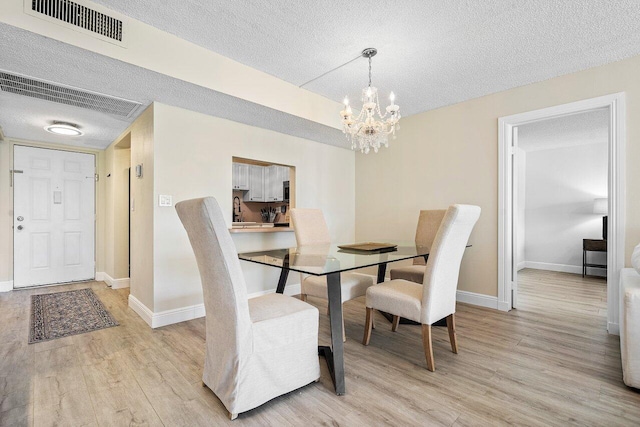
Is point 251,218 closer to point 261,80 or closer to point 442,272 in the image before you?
point 261,80

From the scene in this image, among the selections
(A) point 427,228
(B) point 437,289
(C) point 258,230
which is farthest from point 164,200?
(A) point 427,228

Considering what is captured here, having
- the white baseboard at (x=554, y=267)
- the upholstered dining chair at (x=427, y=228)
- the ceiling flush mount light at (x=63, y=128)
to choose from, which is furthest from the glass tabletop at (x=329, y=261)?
the white baseboard at (x=554, y=267)

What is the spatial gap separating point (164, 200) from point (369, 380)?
2.37m

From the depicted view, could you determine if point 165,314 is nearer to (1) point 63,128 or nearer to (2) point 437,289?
(2) point 437,289

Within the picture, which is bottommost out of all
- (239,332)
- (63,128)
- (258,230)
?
(239,332)

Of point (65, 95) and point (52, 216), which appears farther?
point (52, 216)

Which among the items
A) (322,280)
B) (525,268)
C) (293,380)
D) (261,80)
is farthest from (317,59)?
(525,268)

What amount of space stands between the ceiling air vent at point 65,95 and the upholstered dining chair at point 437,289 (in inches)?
115

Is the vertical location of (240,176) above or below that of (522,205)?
above

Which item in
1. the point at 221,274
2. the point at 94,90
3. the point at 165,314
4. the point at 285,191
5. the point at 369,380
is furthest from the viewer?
the point at 285,191

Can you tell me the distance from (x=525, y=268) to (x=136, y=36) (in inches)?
269

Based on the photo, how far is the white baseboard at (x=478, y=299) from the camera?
11.0 feet

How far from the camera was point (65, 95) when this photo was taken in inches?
106

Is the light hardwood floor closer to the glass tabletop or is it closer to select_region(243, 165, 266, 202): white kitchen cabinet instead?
the glass tabletop
